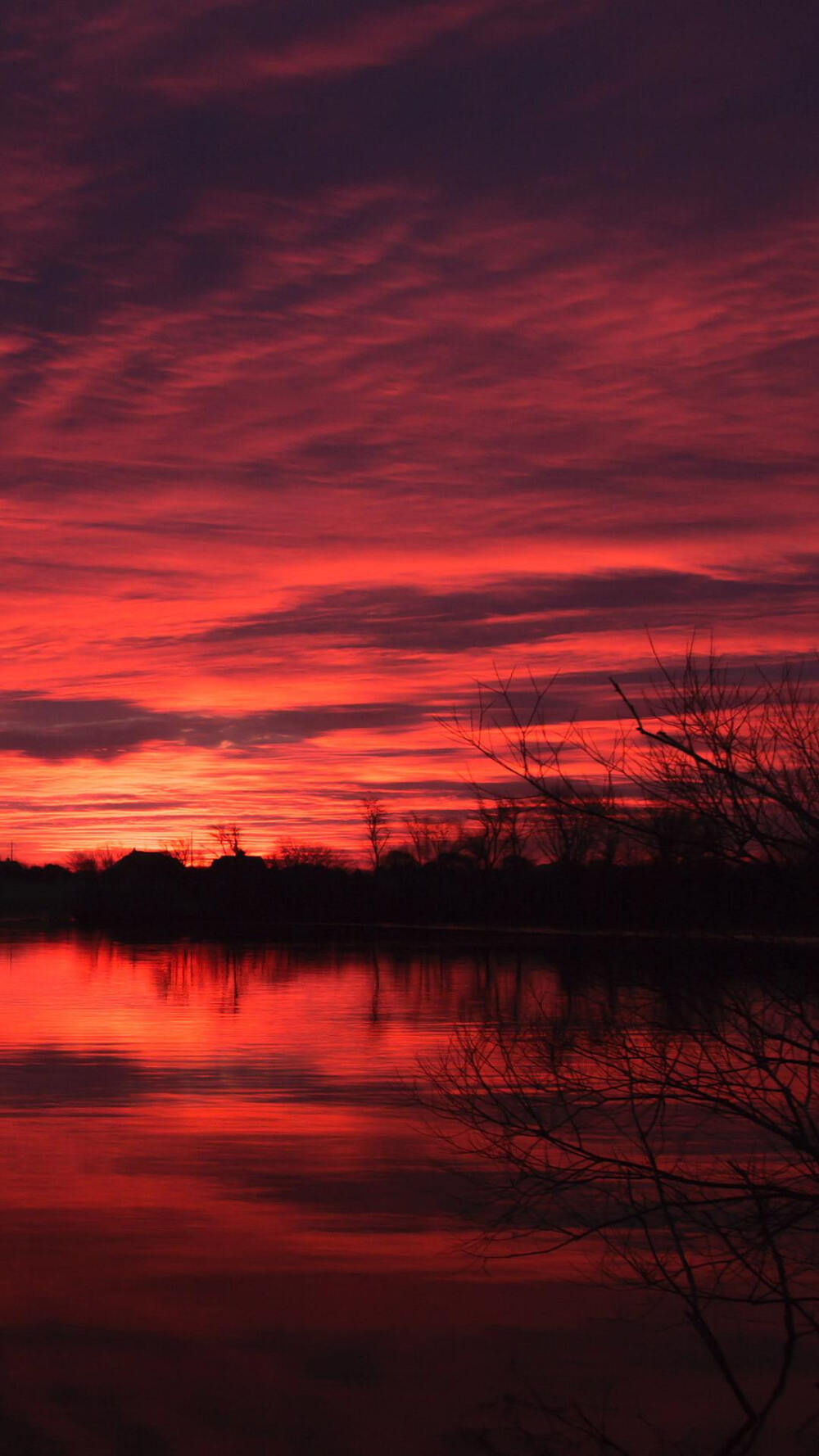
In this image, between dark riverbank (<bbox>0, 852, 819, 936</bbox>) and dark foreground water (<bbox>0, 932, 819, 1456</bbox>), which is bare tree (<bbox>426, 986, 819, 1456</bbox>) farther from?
dark riverbank (<bbox>0, 852, 819, 936</bbox>)

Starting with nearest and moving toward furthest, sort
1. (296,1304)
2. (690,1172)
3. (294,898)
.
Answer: (296,1304)
(690,1172)
(294,898)

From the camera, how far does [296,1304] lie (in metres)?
10.9

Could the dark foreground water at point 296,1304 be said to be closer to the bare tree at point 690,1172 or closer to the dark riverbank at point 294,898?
the bare tree at point 690,1172

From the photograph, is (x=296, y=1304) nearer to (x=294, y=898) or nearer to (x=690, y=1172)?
(x=690, y=1172)

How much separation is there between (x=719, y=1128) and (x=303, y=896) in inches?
3900

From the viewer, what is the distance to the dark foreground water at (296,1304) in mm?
8836

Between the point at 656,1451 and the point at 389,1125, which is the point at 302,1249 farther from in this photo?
the point at 389,1125

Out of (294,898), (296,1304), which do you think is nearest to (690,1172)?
(296,1304)

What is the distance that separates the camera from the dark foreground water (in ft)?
29.0

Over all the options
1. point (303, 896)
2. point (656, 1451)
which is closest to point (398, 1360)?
point (656, 1451)

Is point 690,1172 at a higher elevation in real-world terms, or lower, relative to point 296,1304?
higher

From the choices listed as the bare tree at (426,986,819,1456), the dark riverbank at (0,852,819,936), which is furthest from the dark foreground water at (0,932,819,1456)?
the dark riverbank at (0,852,819,936)

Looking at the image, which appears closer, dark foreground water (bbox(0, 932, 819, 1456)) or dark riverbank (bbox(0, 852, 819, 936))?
dark foreground water (bbox(0, 932, 819, 1456))

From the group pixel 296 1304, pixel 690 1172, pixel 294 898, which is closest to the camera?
pixel 296 1304
